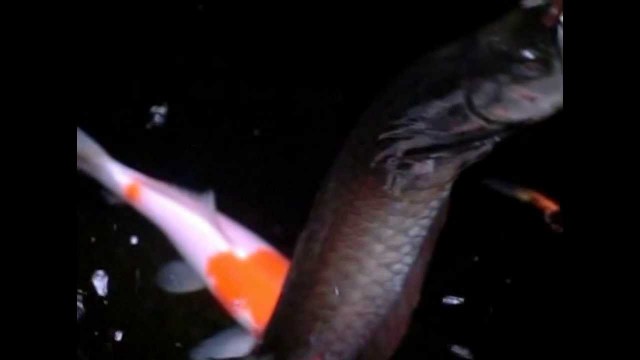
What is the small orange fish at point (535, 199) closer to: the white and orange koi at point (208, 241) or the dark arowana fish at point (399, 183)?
the dark arowana fish at point (399, 183)

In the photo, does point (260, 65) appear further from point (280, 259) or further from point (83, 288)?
point (83, 288)

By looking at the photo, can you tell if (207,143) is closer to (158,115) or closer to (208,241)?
(158,115)

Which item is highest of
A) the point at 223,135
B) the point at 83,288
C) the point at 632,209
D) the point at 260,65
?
the point at 260,65

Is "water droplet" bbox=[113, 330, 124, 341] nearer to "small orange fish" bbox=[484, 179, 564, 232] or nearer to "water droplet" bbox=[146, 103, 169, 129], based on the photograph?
"water droplet" bbox=[146, 103, 169, 129]

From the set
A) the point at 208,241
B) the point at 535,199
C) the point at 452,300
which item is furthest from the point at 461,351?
the point at 208,241

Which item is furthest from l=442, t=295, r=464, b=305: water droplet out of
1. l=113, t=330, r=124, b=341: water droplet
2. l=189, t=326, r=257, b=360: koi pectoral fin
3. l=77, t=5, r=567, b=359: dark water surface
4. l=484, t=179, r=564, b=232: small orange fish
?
l=113, t=330, r=124, b=341: water droplet

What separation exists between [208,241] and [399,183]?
1.11ft

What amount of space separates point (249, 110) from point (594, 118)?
596 millimetres

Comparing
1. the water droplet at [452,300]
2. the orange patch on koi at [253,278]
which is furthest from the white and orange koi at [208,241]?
the water droplet at [452,300]

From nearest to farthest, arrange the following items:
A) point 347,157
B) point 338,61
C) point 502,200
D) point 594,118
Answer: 1. point 594,118
2. point 347,157
3. point 502,200
4. point 338,61

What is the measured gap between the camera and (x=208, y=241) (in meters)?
1.21

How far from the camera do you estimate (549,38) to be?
2.65 ft

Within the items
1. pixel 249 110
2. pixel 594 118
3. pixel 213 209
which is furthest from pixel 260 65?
pixel 594 118

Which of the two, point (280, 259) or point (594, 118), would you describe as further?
point (280, 259)
